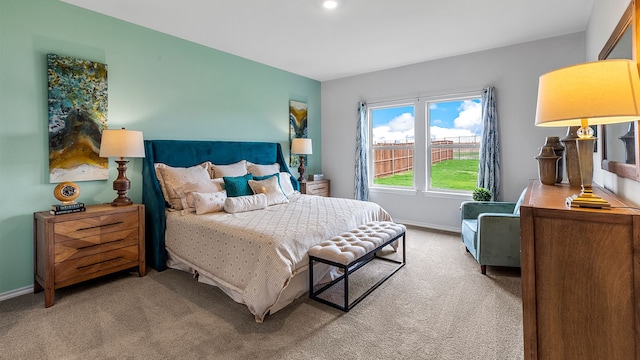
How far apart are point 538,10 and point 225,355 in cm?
423

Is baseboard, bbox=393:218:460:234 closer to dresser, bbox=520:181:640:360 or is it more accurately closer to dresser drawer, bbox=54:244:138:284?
dresser, bbox=520:181:640:360

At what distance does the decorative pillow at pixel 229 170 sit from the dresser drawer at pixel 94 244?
44.7 inches

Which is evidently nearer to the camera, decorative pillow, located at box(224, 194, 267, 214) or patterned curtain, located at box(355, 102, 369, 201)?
decorative pillow, located at box(224, 194, 267, 214)

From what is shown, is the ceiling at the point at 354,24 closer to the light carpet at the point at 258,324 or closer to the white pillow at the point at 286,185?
the white pillow at the point at 286,185

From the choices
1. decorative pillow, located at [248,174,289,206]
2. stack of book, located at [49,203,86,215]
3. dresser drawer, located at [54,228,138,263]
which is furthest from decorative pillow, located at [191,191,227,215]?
stack of book, located at [49,203,86,215]

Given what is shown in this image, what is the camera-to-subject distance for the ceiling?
2.93 m

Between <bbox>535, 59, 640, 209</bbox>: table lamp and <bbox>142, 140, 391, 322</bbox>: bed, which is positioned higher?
<bbox>535, 59, 640, 209</bbox>: table lamp

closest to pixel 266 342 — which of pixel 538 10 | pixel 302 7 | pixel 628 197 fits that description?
pixel 628 197

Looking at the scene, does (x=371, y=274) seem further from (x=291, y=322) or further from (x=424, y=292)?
(x=291, y=322)

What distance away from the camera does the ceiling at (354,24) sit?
9.61ft

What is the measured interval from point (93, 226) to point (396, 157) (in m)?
4.42

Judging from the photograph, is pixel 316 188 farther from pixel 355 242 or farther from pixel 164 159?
pixel 355 242

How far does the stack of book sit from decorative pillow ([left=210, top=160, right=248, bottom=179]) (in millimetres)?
1414

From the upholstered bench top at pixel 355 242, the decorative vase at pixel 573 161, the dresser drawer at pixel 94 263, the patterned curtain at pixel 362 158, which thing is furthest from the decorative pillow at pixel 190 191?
the decorative vase at pixel 573 161
